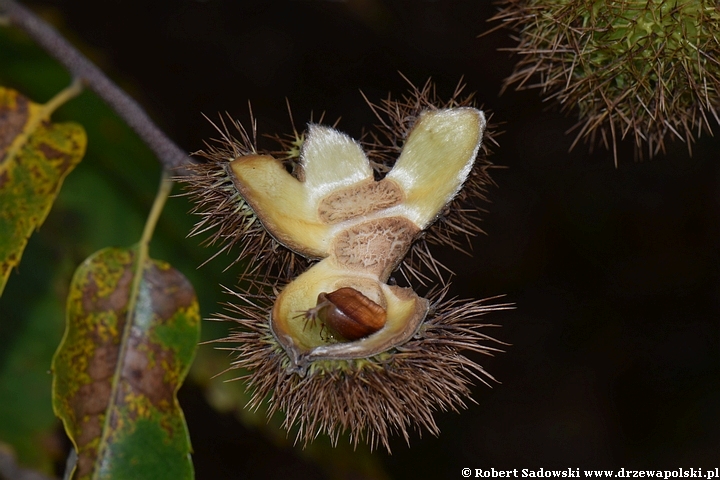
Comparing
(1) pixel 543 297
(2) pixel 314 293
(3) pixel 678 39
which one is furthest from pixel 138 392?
(1) pixel 543 297

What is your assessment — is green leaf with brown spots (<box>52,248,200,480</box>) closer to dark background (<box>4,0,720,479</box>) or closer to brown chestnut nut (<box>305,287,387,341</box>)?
brown chestnut nut (<box>305,287,387,341</box>)

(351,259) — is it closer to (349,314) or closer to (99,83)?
(349,314)

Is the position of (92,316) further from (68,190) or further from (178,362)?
(68,190)

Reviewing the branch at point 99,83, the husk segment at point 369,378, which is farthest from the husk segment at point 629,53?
the branch at point 99,83

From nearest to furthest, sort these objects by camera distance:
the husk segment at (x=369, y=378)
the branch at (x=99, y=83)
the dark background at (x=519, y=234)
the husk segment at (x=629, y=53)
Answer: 1. the husk segment at (x=369, y=378)
2. the husk segment at (x=629, y=53)
3. the branch at (x=99, y=83)
4. the dark background at (x=519, y=234)

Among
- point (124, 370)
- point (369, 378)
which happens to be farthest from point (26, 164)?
point (369, 378)

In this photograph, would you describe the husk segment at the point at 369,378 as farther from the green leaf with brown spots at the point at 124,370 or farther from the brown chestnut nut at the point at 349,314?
the green leaf with brown spots at the point at 124,370
